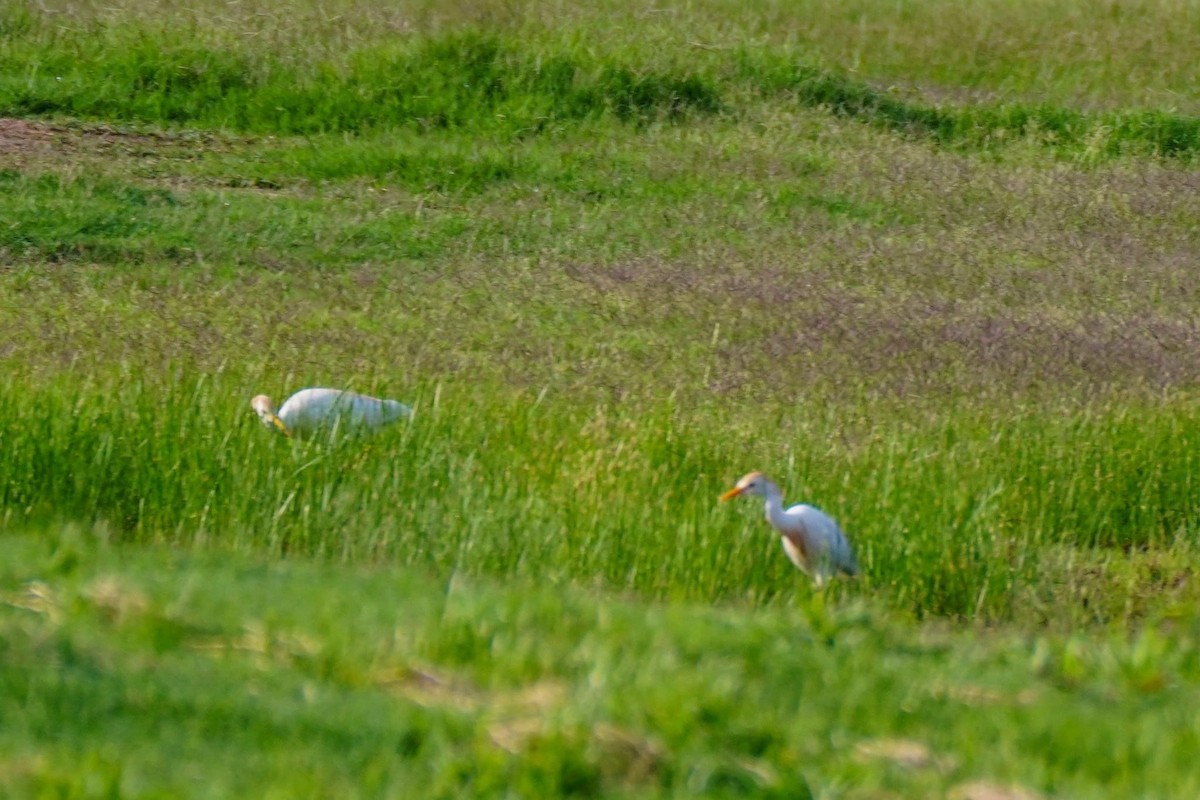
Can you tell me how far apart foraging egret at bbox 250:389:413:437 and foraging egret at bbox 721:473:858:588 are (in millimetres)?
1442

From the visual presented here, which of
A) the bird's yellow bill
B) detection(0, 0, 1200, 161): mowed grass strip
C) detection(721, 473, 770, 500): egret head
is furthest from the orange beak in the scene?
detection(0, 0, 1200, 161): mowed grass strip

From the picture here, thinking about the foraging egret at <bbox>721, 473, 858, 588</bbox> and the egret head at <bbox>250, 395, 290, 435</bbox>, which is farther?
the egret head at <bbox>250, 395, 290, 435</bbox>

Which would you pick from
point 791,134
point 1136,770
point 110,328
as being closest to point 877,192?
point 791,134

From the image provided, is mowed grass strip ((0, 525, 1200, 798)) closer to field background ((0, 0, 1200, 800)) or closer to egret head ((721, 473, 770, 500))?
field background ((0, 0, 1200, 800))

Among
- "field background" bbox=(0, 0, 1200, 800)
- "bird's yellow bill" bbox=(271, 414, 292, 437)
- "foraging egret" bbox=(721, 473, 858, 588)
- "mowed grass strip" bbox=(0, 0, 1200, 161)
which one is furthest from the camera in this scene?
"mowed grass strip" bbox=(0, 0, 1200, 161)

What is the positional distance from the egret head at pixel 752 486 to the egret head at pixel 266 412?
1.62 m

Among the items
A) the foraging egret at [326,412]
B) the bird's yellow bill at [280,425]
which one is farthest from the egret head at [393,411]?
the bird's yellow bill at [280,425]

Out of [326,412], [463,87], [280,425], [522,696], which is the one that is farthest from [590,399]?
[463,87]

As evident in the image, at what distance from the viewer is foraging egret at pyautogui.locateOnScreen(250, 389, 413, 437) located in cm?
600

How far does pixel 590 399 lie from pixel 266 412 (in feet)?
5.14

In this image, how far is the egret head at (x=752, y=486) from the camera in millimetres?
5453

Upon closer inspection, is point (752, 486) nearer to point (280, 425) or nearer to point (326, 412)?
point (326, 412)

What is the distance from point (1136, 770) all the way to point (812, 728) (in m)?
0.62

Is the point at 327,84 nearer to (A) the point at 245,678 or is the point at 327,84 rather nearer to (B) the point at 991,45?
(B) the point at 991,45
